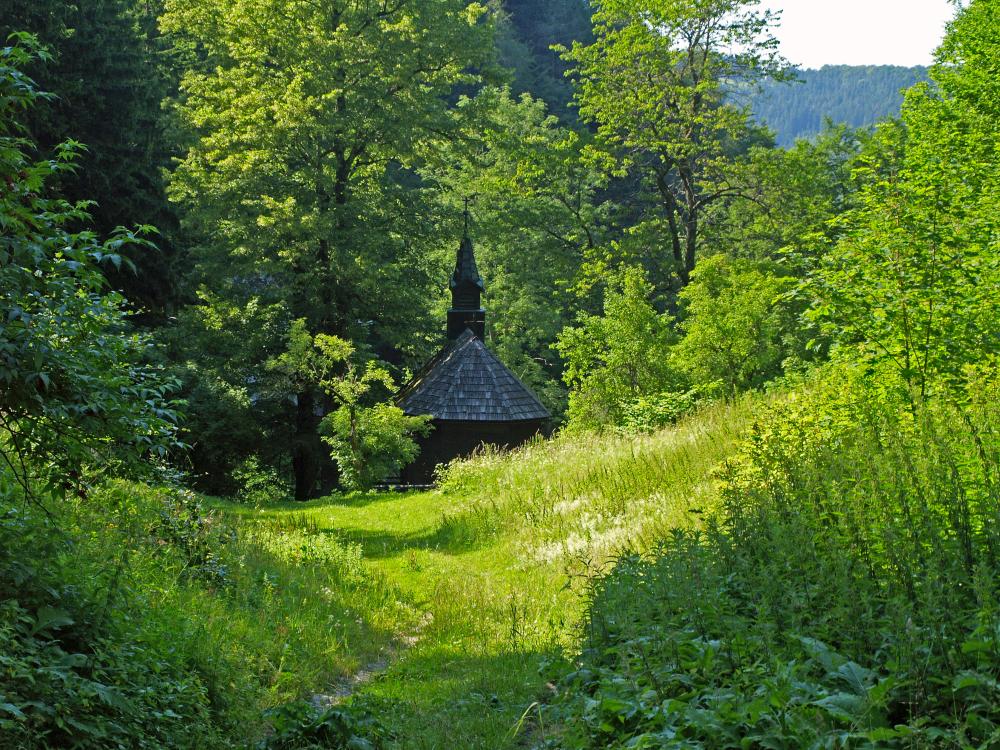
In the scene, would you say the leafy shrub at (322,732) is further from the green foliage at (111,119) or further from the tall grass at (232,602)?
the green foliage at (111,119)

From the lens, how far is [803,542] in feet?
19.2

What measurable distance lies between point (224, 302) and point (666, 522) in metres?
20.9

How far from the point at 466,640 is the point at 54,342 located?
4.74 meters

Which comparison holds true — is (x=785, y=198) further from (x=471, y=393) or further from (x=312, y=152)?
(x=312, y=152)

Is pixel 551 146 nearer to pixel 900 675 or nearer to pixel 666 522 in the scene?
pixel 666 522

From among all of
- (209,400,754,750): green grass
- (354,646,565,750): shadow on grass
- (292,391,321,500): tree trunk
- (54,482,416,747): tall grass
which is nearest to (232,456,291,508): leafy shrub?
(292,391,321,500): tree trunk

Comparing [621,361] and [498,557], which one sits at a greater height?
[621,361]

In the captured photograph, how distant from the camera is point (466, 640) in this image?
8.56 m

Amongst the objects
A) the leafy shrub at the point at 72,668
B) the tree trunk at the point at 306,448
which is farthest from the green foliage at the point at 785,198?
the leafy shrub at the point at 72,668

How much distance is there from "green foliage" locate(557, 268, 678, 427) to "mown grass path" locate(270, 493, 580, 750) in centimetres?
901

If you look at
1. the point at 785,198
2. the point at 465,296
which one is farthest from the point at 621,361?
the point at 465,296

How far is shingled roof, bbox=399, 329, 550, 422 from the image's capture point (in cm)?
2602

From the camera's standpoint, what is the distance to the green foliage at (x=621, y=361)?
73.9 feet

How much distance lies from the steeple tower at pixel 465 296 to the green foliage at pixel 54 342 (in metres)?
25.5
